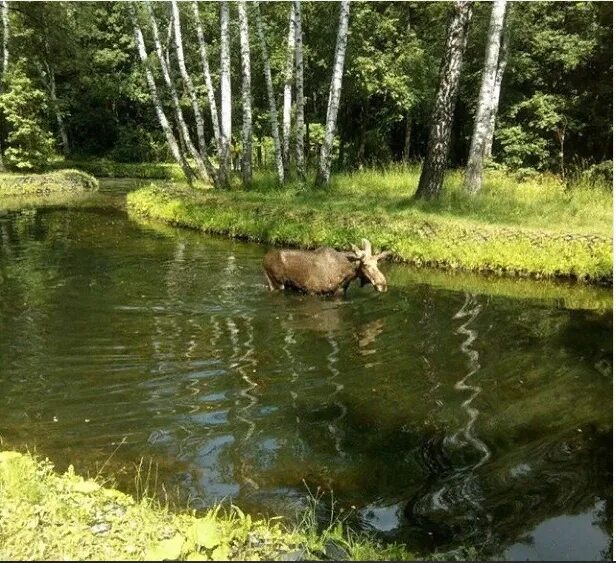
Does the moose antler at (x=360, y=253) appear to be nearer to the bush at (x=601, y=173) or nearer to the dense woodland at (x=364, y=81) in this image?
the dense woodland at (x=364, y=81)

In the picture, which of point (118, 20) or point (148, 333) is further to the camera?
point (118, 20)

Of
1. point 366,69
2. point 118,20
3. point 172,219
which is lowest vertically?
point 172,219

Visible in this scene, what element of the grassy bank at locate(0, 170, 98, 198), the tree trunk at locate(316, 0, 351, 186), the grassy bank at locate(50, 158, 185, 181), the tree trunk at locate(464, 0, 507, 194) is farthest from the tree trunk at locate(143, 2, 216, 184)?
the tree trunk at locate(464, 0, 507, 194)

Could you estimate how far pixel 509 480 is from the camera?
16.2 ft

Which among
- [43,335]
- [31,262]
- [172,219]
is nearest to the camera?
[43,335]

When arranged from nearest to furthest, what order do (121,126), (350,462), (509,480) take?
(509,480) < (350,462) < (121,126)

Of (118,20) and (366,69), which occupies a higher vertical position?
(118,20)

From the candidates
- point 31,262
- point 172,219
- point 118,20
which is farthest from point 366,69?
point 118,20

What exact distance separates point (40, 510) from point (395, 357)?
469 cm

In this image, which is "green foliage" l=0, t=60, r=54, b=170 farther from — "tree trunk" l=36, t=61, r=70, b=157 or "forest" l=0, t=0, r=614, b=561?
"forest" l=0, t=0, r=614, b=561

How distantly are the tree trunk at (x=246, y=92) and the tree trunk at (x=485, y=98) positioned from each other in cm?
808

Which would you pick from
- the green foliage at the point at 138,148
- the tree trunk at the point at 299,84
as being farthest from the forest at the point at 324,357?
the green foliage at the point at 138,148

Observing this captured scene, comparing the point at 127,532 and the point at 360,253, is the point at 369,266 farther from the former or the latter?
the point at 127,532

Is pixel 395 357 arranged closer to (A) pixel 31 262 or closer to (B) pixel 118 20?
(A) pixel 31 262
